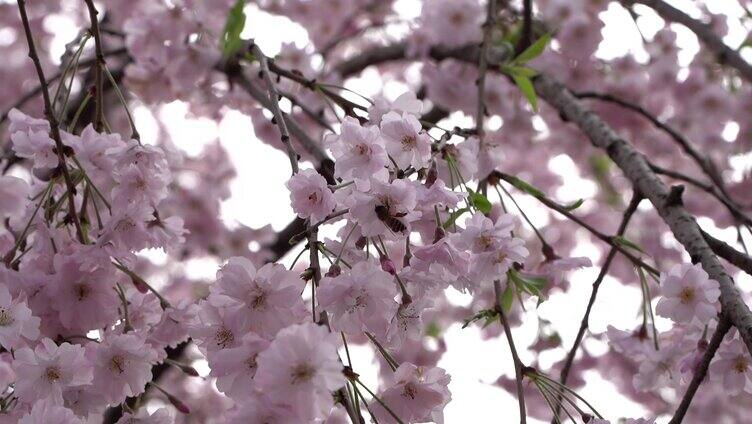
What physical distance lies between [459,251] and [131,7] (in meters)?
3.18

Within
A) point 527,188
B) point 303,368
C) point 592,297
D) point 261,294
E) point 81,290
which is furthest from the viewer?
point 592,297

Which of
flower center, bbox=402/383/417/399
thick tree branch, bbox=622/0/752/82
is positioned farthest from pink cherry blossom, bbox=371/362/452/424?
thick tree branch, bbox=622/0/752/82

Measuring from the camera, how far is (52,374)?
3.64ft

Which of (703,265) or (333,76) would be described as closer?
(703,265)

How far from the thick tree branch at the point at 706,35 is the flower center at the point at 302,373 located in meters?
1.61

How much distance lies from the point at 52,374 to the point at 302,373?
1.49ft

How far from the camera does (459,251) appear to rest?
1.13 m

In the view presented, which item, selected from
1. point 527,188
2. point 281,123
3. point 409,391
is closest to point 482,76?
point 527,188

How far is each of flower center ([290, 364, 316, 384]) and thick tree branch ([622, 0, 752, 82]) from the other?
1.61 metres

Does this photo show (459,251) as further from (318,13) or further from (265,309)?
(318,13)

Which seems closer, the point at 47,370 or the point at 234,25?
the point at 47,370

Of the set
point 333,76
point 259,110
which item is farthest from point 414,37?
point 259,110

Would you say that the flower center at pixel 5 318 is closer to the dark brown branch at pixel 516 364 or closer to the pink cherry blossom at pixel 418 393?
the pink cherry blossom at pixel 418 393

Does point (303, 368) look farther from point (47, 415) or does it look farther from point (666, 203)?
point (666, 203)
